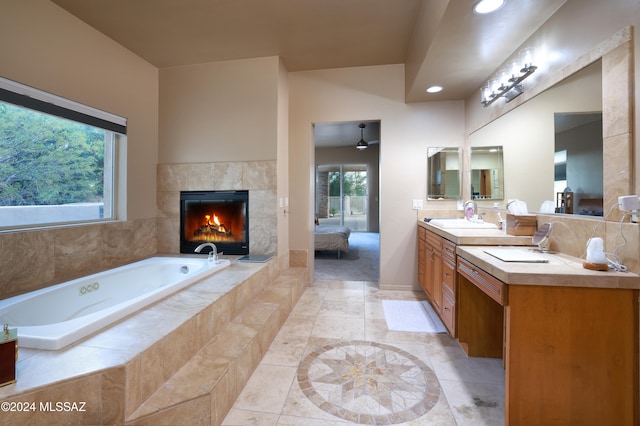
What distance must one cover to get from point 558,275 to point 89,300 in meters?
3.16

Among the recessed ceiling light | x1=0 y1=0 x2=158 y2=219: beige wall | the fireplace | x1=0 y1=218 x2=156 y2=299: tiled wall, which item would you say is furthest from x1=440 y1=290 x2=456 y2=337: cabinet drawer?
x1=0 y1=0 x2=158 y2=219: beige wall

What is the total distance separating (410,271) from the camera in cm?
356

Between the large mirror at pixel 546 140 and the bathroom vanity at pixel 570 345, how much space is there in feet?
1.91

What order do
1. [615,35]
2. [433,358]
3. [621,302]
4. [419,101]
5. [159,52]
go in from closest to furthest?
[621,302] → [615,35] → [433,358] → [159,52] → [419,101]

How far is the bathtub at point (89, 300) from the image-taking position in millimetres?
1337

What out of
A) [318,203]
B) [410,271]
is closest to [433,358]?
[410,271]

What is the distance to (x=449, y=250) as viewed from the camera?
89.0 inches

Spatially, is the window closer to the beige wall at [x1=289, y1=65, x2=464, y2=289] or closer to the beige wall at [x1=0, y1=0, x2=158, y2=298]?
the beige wall at [x1=0, y1=0, x2=158, y2=298]

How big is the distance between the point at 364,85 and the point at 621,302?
10.5ft

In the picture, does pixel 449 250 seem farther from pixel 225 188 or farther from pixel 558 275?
pixel 225 188

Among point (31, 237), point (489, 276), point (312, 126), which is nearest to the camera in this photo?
point (489, 276)

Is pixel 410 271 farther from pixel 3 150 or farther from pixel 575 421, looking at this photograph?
pixel 3 150

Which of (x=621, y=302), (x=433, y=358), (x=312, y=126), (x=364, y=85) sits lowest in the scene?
(x=433, y=358)

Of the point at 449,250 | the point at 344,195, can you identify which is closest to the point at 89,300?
the point at 449,250
